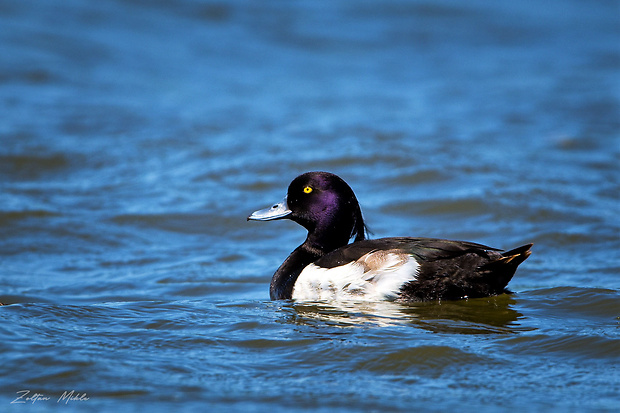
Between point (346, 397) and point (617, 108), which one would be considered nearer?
point (346, 397)

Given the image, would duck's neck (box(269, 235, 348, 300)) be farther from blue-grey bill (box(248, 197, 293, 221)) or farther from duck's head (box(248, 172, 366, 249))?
blue-grey bill (box(248, 197, 293, 221))

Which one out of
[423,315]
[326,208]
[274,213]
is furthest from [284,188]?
[423,315]

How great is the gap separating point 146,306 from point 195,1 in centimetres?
1380

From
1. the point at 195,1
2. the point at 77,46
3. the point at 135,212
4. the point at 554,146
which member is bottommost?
the point at 135,212

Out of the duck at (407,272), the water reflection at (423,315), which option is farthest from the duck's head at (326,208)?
the water reflection at (423,315)

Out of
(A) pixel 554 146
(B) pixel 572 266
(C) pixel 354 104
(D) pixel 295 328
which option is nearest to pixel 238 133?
A: (C) pixel 354 104

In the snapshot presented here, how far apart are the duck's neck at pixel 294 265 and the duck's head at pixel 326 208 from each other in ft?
0.05

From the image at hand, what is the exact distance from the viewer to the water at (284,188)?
4.64 meters

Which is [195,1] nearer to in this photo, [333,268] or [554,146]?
[554,146]

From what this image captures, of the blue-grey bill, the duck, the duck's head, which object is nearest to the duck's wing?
the duck

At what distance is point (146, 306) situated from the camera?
590 centimetres

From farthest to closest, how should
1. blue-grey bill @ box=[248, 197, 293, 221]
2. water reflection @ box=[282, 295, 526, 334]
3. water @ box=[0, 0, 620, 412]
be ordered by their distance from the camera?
blue-grey bill @ box=[248, 197, 293, 221] → water reflection @ box=[282, 295, 526, 334] → water @ box=[0, 0, 620, 412]

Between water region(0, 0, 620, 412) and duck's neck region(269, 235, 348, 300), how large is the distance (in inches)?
8.5

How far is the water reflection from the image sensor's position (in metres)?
5.42
